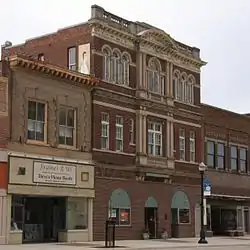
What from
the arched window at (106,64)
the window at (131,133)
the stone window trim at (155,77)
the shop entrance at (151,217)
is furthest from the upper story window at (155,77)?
the shop entrance at (151,217)

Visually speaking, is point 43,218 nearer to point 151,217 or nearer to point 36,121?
point 36,121

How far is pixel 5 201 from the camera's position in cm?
3188

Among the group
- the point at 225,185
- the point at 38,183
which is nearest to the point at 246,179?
the point at 225,185

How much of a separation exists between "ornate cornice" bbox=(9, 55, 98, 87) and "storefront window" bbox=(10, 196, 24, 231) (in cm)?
723

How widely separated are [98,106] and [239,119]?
20870mm

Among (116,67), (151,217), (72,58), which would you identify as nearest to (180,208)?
(151,217)

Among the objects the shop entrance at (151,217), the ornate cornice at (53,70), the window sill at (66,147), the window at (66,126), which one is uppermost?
the ornate cornice at (53,70)

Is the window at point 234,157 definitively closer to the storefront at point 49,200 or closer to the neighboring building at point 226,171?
the neighboring building at point 226,171

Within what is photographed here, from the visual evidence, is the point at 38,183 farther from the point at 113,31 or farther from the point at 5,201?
the point at 113,31

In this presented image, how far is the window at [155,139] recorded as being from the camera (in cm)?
4288

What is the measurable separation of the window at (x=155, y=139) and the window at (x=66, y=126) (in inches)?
300

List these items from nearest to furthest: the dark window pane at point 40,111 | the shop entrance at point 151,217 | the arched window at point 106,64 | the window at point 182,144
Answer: the dark window pane at point 40,111
the arched window at point 106,64
the shop entrance at point 151,217
the window at point 182,144

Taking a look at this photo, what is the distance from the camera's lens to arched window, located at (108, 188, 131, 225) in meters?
38.9

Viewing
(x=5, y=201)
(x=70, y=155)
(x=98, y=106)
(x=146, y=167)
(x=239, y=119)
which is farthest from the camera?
(x=239, y=119)
